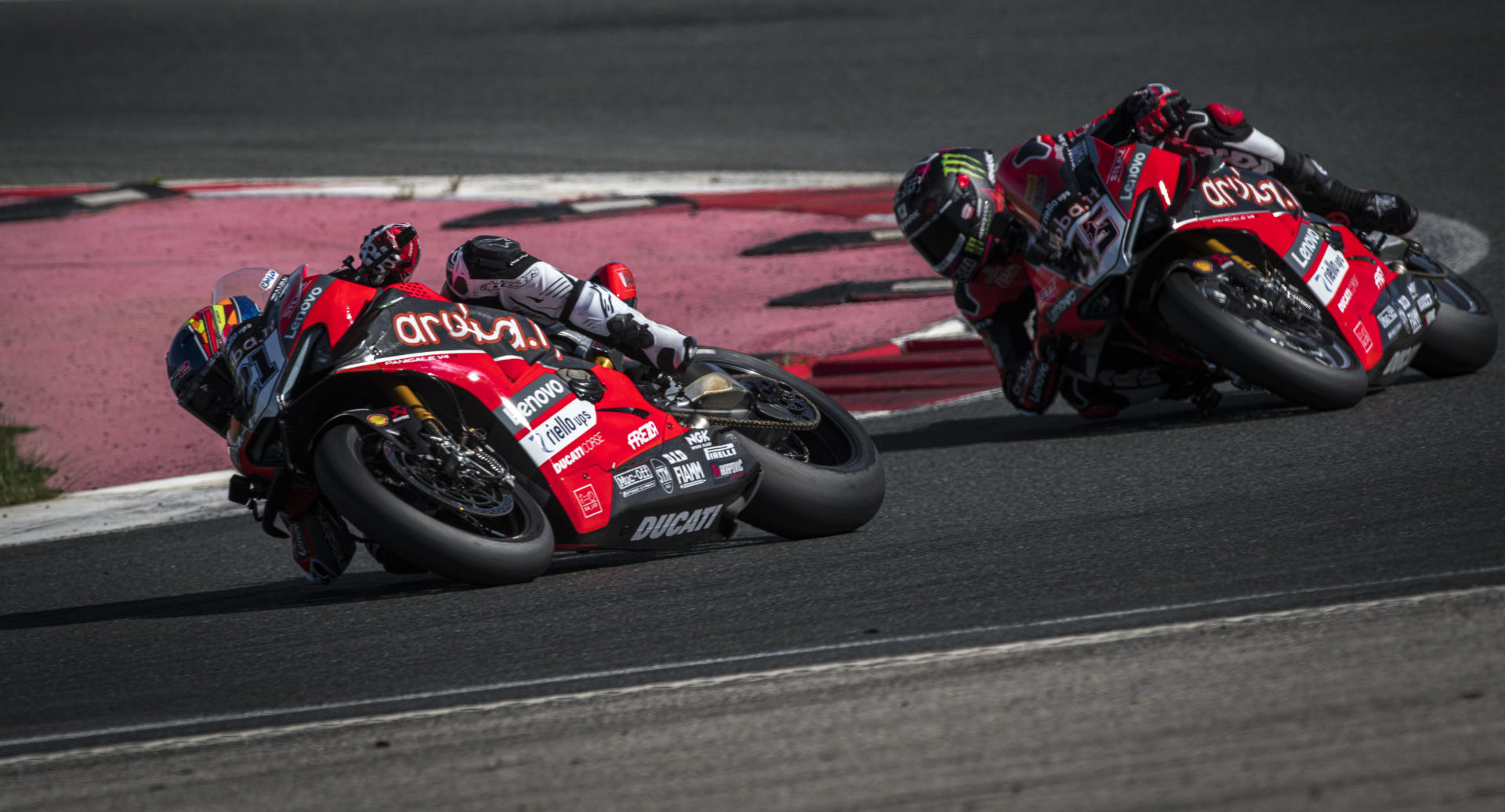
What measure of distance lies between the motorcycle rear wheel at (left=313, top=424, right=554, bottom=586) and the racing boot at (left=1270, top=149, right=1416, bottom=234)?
13.4 feet

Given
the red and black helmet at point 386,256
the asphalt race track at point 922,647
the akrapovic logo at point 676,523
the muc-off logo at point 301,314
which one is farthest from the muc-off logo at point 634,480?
the muc-off logo at point 301,314

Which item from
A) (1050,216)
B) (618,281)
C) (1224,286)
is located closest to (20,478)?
(618,281)

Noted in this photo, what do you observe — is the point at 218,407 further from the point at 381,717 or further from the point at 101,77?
the point at 101,77

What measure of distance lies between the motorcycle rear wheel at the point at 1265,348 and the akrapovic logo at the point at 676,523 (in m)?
2.15

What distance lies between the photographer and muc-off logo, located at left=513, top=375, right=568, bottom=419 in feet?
16.4

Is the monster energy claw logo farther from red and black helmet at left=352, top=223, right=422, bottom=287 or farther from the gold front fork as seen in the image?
the gold front fork

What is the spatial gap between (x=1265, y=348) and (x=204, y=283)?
8.12 metres

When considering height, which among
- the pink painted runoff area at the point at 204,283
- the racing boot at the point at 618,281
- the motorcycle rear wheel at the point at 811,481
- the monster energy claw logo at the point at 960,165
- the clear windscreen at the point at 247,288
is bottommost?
the pink painted runoff area at the point at 204,283

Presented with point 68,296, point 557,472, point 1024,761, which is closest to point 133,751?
point 557,472

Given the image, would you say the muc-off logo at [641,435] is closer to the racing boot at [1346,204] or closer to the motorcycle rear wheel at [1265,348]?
the motorcycle rear wheel at [1265,348]

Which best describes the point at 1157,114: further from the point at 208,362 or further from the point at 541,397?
the point at 208,362

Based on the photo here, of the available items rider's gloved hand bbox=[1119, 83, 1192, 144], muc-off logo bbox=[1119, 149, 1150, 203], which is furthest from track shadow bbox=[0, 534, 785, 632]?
rider's gloved hand bbox=[1119, 83, 1192, 144]

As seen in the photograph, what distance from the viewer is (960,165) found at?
7176 millimetres

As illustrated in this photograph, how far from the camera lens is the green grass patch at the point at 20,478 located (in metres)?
7.91
